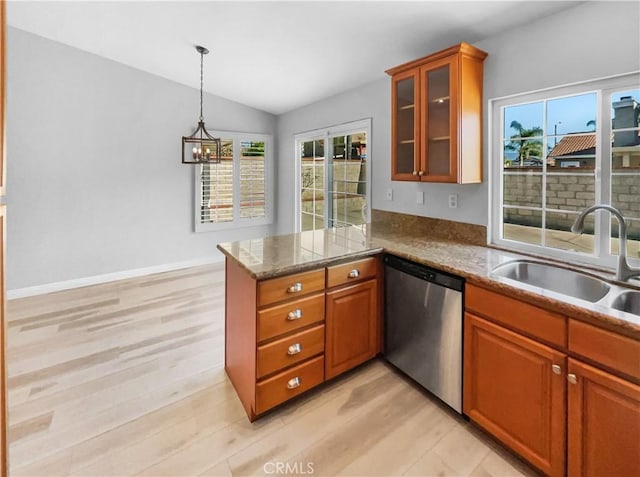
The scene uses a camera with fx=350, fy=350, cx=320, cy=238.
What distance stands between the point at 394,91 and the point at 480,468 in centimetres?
248

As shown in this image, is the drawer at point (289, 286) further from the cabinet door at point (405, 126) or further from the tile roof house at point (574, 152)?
the tile roof house at point (574, 152)

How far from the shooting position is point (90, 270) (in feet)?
14.2

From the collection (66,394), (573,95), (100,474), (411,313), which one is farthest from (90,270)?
(573,95)

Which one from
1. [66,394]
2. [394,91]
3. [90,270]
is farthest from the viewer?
[90,270]

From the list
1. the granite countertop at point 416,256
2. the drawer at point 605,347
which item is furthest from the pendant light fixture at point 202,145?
the drawer at point 605,347

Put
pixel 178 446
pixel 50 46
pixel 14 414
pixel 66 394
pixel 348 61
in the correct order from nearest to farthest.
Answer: pixel 178 446 → pixel 14 414 → pixel 66 394 → pixel 348 61 → pixel 50 46

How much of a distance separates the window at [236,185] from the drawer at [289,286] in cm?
348

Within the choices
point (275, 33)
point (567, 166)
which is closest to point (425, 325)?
point (567, 166)

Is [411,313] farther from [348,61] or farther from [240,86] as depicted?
[240,86]

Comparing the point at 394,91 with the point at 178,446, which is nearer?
the point at 178,446

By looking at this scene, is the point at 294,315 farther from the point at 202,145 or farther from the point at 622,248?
the point at 202,145

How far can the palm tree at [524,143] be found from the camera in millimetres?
2279

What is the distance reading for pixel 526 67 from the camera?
220cm

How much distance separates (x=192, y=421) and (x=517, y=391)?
1714mm
